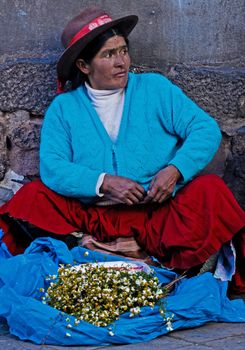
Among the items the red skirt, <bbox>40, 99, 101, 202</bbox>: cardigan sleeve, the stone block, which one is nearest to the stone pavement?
the red skirt

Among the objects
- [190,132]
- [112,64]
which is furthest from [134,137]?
[112,64]

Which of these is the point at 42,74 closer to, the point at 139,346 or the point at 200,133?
the point at 200,133

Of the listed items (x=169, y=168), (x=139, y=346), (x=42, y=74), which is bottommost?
(x=139, y=346)

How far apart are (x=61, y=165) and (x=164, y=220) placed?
1.93 feet

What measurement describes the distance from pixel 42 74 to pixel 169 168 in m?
1.04

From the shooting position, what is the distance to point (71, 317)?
3.66 metres

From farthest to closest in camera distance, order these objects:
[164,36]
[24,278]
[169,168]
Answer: [164,36]
[169,168]
[24,278]

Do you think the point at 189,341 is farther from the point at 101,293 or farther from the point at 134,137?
the point at 134,137

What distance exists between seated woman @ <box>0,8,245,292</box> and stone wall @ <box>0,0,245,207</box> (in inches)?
10.4

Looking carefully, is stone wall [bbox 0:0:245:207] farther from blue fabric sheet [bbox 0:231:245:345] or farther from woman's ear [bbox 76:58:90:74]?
blue fabric sheet [bbox 0:231:245:345]

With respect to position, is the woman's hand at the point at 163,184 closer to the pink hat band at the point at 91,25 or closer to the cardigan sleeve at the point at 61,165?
the cardigan sleeve at the point at 61,165

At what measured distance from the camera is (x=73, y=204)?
445cm

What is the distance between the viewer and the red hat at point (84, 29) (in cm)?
444

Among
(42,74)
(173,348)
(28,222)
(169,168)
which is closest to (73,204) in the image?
(28,222)
